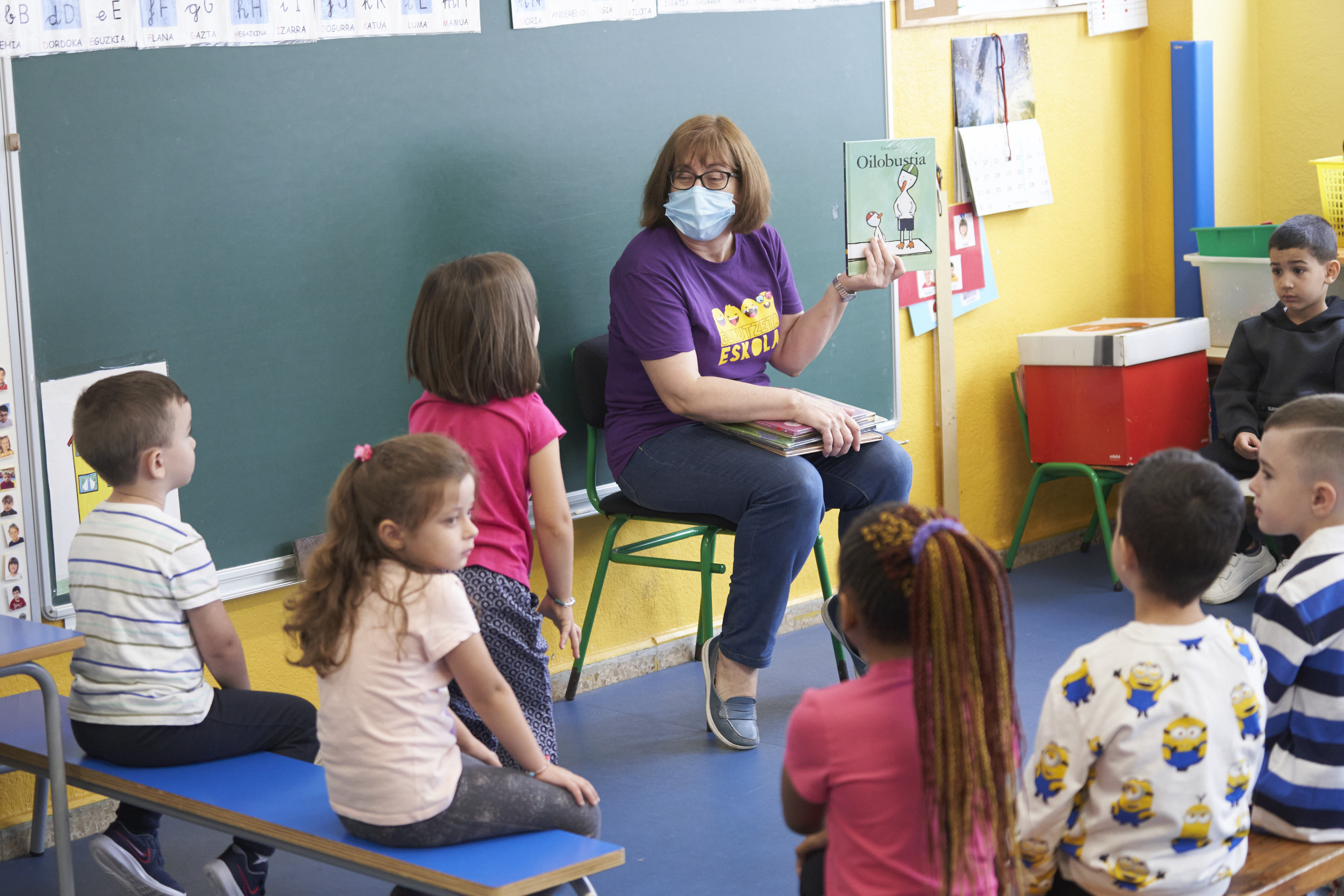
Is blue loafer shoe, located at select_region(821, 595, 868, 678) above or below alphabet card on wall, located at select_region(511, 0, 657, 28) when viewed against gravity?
below

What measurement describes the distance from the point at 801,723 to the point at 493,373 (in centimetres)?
105

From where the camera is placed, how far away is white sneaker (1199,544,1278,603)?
4.15 metres

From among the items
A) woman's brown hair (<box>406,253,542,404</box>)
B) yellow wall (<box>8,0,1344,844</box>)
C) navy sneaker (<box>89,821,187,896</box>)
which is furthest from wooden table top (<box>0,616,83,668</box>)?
yellow wall (<box>8,0,1344,844</box>)

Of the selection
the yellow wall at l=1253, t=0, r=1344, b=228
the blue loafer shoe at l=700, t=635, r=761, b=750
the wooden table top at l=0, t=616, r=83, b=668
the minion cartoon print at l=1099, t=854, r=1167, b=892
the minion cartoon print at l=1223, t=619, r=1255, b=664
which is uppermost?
the yellow wall at l=1253, t=0, r=1344, b=228

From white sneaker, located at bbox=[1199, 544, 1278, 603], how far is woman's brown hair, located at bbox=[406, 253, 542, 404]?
2579mm

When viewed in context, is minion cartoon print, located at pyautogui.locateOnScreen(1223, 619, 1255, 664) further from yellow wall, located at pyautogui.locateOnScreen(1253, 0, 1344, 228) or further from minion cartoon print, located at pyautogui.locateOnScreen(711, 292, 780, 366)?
yellow wall, located at pyautogui.locateOnScreen(1253, 0, 1344, 228)

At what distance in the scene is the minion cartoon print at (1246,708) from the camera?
1.58 m

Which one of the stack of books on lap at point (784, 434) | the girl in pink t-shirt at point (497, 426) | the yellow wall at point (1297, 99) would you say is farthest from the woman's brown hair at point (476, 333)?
the yellow wall at point (1297, 99)

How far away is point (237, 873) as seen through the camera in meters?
2.18

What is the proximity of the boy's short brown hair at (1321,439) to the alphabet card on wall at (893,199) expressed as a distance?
4.81ft

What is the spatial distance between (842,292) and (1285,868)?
1836 millimetres

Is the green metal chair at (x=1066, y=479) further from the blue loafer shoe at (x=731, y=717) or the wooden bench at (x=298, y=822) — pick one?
the wooden bench at (x=298, y=822)

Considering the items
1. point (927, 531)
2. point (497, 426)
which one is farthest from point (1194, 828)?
point (497, 426)

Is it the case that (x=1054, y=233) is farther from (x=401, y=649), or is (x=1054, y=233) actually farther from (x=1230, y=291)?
(x=401, y=649)
